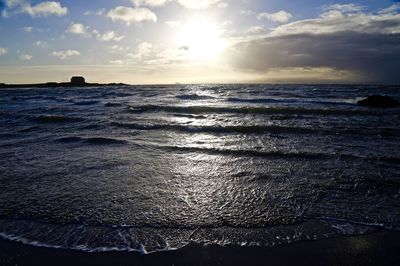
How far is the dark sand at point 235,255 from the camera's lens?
333 centimetres

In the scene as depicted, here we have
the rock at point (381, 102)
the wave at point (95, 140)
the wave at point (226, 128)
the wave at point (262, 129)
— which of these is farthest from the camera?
the rock at point (381, 102)

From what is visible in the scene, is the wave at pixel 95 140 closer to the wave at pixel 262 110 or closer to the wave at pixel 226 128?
the wave at pixel 226 128

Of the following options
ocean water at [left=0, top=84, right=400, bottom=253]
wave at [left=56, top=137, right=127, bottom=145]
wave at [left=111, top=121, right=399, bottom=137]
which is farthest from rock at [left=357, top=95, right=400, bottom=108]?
wave at [left=56, top=137, right=127, bottom=145]

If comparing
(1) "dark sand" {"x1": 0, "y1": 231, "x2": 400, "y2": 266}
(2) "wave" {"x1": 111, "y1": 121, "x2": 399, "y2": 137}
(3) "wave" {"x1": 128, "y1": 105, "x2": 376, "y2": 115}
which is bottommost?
(1) "dark sand" {"x1": 0, "y1": 231, "x2": 400, "y2": 266}

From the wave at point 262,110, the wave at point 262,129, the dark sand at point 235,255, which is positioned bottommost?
the dark sand at point 235,255

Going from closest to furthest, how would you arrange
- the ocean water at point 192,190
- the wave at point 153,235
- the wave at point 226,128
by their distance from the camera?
1. the wave at point 153,235
2. the ocean water at point 192,190
3. the wave at point 226,128

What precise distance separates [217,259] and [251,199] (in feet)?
6.39

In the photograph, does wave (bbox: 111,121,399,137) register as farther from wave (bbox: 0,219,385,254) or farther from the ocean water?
wave (bbox: 0,219,385,254)

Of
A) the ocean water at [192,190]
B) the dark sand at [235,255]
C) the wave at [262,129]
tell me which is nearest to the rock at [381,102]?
the wave at [262,129]

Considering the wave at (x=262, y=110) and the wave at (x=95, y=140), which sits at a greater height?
the wave at (x=262, y=110)

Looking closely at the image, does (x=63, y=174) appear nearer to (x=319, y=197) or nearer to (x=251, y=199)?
(x=251, y=199)

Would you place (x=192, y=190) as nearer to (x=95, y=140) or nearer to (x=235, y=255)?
(x=235, y=255)

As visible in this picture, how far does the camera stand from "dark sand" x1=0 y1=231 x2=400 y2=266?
333 cm

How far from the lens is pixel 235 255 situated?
3.47m
